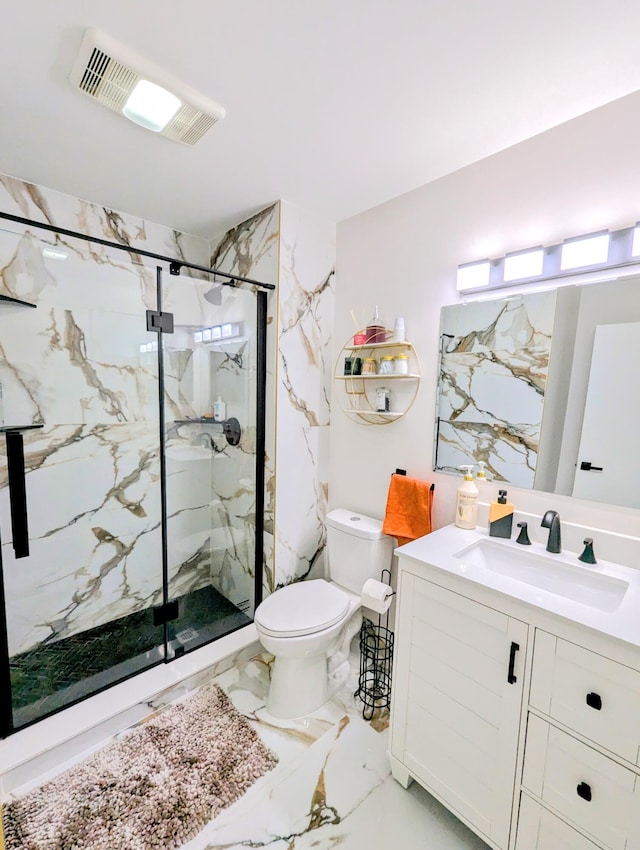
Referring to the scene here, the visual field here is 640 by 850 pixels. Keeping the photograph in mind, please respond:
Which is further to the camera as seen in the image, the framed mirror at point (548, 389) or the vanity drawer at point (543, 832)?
the framed mirror at point (548, 389)

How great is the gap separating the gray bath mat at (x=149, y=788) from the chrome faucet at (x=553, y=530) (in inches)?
53.6

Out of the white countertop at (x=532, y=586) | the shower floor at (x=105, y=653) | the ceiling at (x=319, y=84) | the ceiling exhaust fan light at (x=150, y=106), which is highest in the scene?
the ceiling at (x=319, y=84)

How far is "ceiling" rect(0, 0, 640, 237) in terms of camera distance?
970mm

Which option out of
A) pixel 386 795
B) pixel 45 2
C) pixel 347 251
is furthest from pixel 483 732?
pixel 45 2

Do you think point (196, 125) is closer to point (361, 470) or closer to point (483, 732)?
point (361, 470)

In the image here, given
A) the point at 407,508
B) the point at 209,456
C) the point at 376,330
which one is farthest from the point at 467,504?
the point at 209,456

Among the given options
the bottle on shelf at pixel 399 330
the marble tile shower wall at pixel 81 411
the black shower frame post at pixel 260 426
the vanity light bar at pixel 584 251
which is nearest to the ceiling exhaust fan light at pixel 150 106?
the marble tile shower wall at pixel 81 411

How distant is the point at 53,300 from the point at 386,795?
2.66 metres

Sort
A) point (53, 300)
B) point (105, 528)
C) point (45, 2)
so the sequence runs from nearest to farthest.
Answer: point (45, 2) → point (53, 300) → point (105, 528)

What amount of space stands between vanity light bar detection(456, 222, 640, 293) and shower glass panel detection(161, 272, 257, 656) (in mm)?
1149

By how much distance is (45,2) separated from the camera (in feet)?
3.08

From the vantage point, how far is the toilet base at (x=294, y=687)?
1.67m

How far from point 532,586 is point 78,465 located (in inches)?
89.2

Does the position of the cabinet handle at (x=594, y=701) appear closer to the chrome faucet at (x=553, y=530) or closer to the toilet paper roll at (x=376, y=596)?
the chrome faucet at (x=553, y=530)
